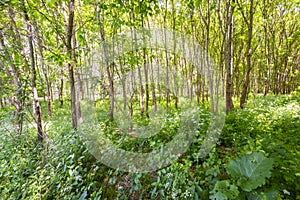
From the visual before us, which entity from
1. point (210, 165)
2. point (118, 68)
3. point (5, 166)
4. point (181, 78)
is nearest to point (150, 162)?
point (210, 165)

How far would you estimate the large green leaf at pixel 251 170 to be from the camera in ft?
5.52

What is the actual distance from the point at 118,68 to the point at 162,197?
20.5 ft

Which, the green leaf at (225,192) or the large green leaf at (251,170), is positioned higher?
the large green leaf at (251,170)

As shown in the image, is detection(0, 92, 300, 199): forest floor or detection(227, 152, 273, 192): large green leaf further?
detection(0, 92, 300, 199): forest floor

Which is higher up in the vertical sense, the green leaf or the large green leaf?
the large green leaf

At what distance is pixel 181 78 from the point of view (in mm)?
13469

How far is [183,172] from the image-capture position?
247 cm

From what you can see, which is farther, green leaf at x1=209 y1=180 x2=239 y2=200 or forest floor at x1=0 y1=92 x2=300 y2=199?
forest floor at x1=0 y1=92 x2=300 y2=199

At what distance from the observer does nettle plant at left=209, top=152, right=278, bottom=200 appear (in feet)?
5.45

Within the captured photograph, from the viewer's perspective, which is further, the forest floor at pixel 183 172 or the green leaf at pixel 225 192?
the forest floor at pixel 183 172

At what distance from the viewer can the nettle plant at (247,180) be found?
5.45 ft

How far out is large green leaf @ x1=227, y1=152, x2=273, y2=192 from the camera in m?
1.68

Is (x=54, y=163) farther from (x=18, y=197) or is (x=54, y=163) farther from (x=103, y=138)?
(x=103, y=138)

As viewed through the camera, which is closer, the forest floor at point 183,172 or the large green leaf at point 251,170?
the large green leaf at point 251,170
